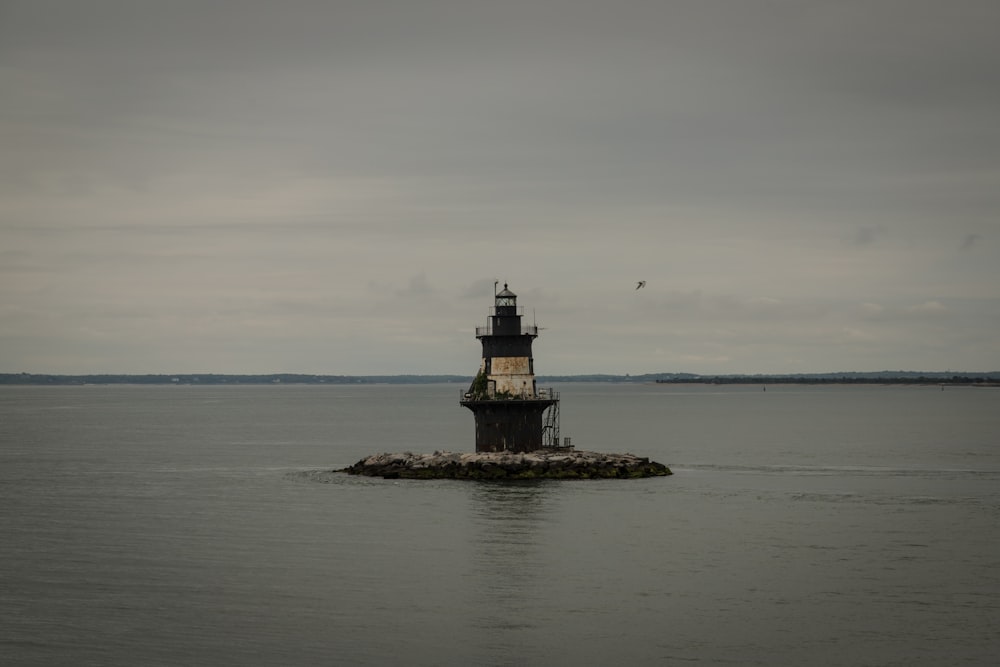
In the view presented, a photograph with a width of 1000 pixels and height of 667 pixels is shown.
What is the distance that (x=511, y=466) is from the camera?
5775 centimetres

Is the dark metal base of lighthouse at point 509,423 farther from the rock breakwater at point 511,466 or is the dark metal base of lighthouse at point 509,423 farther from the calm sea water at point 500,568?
the calm sea water at point 500,568

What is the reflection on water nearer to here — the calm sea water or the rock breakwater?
the calm sea water

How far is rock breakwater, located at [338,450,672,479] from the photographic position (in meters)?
57.9

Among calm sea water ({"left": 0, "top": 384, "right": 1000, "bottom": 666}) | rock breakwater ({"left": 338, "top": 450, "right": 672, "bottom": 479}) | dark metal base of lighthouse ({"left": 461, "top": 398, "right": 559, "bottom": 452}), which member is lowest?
calm sea water ({"left": 0, "top": 384, "right": 1000, "bottom": 666})

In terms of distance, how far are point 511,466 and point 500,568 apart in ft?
70.0

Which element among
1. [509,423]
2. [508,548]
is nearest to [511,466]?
[509,423]

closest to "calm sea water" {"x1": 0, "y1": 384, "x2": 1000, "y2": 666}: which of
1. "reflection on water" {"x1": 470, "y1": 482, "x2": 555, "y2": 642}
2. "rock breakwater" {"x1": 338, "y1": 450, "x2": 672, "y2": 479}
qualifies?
"reflection on water" {"x1": 470, "y1": 482, "x2": 555, "y2": 642}

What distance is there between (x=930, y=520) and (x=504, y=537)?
16883 millimetres

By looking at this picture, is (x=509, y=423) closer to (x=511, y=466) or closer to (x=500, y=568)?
(x=511, y=466)

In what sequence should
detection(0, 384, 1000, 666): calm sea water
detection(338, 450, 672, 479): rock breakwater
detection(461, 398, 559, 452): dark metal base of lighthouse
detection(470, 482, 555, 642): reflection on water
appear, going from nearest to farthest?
detection(0, 384, 1000, 666): calm sea water → detection(470, 482, 555, 642): reflection on water → detection(338, 450, 672, 479): rock breakwater → detection(461, 398, 559, 452): dark metal base of lighthouse

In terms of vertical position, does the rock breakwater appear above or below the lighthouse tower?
below

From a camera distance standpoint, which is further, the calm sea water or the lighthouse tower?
the lighthouse tower

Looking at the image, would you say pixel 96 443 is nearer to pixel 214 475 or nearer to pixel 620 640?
pixel 214 475

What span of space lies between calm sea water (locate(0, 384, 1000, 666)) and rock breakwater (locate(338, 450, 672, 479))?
1680mm
